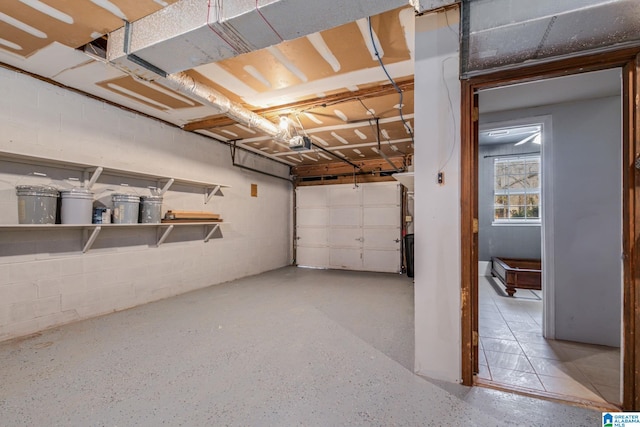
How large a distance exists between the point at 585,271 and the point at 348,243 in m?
4.20

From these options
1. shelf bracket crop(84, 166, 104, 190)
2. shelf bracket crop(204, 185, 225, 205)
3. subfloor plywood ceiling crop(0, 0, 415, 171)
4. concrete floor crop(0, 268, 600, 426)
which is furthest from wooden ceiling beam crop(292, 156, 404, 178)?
shelf bracket crop(84, 166, 104, 190)

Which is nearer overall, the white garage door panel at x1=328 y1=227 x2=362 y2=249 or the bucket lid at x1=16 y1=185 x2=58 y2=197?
the bucket lid at x1=16 y1=185 x2=58 y2=197

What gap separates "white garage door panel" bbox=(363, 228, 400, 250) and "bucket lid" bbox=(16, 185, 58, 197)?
5087mm

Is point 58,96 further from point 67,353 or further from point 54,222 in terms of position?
point 67,353

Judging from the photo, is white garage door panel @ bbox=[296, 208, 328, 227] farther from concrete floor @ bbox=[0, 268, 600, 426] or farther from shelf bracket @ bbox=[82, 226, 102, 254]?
shelf bracket @ bbox=[82, 226, 102, 254]

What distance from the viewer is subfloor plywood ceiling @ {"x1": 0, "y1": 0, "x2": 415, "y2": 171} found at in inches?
72.3

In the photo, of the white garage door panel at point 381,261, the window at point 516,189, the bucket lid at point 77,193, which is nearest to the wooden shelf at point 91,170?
the bucket lid at point 77,193

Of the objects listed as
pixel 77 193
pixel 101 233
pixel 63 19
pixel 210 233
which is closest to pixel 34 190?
pixel 77 193

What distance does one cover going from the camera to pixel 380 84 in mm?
2787

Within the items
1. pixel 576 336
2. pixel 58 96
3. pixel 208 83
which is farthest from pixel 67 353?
pixel 576 336

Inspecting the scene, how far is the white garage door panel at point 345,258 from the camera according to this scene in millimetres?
6184

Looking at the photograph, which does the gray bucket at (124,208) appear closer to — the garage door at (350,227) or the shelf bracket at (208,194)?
the shelf bracket at (208,194)


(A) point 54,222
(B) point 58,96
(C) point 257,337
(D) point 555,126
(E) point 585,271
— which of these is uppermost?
(B) point 58,96

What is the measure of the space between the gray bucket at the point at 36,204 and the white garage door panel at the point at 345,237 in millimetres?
4822
